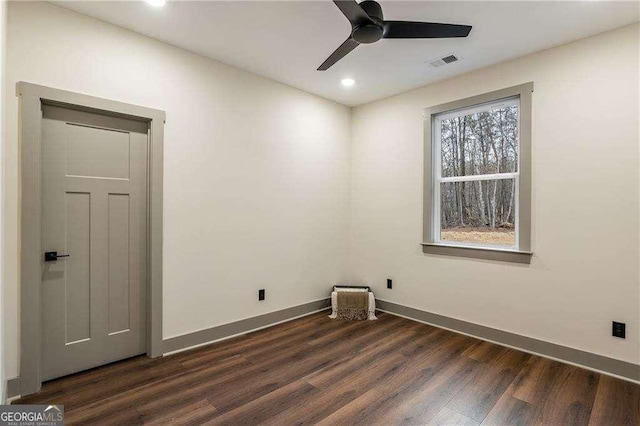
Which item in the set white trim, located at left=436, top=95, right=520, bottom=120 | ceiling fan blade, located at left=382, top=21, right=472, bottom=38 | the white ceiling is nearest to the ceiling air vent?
the white ceiling

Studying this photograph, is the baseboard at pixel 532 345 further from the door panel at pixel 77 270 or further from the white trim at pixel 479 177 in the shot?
the door panel at pixel 77 270

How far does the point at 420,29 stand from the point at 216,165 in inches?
83.3

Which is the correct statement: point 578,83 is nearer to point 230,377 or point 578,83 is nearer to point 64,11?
point 230,377

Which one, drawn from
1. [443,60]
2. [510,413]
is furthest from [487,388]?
[443,60]

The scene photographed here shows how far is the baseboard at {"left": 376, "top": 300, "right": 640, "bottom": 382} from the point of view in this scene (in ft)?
8.26

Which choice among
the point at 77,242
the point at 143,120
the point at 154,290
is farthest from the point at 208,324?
the point at 143,120

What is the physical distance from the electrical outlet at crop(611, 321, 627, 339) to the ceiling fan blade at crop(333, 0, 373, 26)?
2980 millimetres

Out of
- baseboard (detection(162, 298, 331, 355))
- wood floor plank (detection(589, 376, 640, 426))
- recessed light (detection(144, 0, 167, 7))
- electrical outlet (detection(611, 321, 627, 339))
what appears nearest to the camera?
wood floor plank (detection(589, 376, 640, 426))

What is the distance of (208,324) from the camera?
122 inches

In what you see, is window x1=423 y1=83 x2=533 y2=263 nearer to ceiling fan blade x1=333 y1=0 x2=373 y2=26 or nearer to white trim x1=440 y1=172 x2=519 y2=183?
white trim x1=440 y1=172 x2=519 y2=183

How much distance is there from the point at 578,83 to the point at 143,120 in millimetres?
3746

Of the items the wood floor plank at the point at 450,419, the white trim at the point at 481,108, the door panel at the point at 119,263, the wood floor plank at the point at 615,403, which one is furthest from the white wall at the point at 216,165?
the wood floor plank at the point at 615,403

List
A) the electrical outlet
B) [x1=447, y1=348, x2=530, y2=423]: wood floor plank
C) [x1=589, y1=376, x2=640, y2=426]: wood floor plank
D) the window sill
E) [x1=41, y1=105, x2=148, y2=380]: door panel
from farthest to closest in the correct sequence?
the window sill → the electrical outlet → [x1=41, y1=105, x2=148, y2=380]: door panel → [x1=447, y1=348, x2=530, y2=423]: wood floor plank → [x1=589, y1=376, x2=640, y2=426]: wood floor plank

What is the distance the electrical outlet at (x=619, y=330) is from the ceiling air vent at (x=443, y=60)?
104 inches
